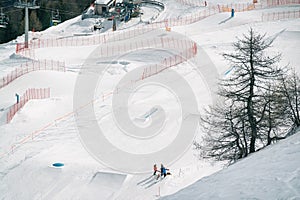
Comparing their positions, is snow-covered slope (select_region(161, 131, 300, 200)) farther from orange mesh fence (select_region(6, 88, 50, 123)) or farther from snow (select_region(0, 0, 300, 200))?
orange mesh fence (select_region(6, 88, 50, 123))

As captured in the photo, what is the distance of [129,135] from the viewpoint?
22891mm

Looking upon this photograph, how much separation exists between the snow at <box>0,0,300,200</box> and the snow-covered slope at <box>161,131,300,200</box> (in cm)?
2

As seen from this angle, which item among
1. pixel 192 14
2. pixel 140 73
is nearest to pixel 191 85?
Result: pixel 140 73

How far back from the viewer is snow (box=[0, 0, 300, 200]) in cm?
1205

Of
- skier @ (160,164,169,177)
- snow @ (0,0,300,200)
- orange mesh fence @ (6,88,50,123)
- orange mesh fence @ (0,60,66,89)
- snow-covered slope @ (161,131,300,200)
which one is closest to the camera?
snow-covered slope @ (161,131,300,200)

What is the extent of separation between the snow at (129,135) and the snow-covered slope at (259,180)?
0.02 meters

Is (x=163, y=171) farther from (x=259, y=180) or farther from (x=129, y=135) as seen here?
(x=259, y=180)

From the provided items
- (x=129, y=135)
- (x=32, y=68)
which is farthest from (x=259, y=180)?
(x=32, y=68)

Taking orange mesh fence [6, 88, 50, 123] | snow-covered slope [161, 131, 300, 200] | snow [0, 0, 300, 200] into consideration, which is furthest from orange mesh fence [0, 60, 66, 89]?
snow-covered slope [161, 131, 300, 200]

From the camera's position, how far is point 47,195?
18078 mm

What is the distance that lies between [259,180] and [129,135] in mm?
12437

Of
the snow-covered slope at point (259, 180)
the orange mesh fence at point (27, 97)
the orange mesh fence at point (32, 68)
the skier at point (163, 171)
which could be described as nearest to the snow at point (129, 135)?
the snow-covered slope at point (259, 180)

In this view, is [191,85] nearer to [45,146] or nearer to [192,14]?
[45,146]

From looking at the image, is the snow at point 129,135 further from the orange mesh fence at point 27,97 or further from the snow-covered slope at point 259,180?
the orange mesh fence at point 27,97
